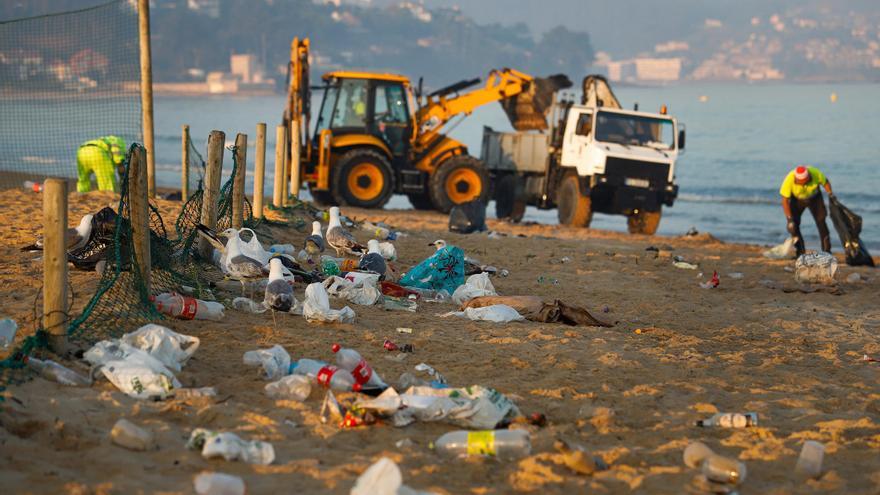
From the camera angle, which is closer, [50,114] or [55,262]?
[55,262]

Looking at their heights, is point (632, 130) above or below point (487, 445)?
above

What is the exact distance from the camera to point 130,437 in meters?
4.79

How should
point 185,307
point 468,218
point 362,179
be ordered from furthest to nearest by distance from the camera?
point 362,179
point 468,218
point 185,307

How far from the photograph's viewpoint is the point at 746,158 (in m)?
49.6

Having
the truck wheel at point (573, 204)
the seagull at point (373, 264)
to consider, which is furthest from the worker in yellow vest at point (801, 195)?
the seagull at point (373, 264)

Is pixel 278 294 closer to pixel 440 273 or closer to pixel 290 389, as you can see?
pixel 290 389

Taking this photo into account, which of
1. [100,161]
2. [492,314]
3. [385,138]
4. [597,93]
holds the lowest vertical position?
[492,314]

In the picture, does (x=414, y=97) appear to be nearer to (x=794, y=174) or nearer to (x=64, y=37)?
(x=794, y=174)

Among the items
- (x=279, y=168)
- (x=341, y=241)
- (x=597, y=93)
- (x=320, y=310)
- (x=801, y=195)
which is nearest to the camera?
(x=320, y=310)

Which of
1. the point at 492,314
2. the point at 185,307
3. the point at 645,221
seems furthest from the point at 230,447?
the point at 645,221

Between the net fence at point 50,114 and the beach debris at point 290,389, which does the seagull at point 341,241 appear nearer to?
the beach debris at point 290,389

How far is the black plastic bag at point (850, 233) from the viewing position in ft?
48.2

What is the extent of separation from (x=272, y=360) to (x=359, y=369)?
537 millimetres

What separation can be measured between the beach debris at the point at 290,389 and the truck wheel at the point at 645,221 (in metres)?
14.0
